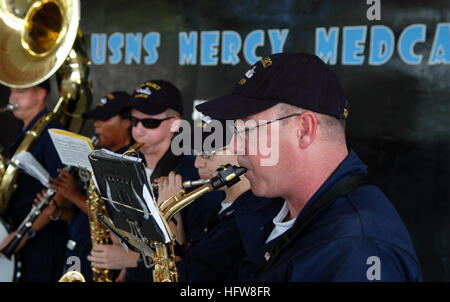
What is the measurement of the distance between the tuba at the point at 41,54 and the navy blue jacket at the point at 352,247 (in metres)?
2.55

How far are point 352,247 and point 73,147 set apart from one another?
72.7 inches

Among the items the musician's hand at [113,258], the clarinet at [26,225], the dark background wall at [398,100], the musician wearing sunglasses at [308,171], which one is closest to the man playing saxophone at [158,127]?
the musician's hand at [113,258]

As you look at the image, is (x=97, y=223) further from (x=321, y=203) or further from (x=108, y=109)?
(x=321, y=203)

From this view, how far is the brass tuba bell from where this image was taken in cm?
346

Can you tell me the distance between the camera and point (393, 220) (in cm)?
143

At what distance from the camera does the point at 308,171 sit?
1.62 m

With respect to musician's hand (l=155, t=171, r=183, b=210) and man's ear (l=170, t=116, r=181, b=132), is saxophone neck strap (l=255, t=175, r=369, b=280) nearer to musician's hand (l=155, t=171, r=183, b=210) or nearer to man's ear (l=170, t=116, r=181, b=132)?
musician's hand (l=155, t=171, r=183, b=210)

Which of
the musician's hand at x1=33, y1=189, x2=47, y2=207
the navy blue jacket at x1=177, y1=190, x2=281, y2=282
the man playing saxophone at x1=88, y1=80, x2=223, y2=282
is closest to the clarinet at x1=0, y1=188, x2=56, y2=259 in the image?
the musician's hand at x1=33, y1=189, x2=47, y2=207

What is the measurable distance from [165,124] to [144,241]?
1610 mm

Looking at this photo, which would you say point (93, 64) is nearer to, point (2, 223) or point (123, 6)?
point (123, 6)

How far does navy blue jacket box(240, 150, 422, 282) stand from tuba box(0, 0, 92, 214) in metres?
2.55

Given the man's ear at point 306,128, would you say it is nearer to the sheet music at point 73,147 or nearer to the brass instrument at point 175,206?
the brass instrument at point 175,206

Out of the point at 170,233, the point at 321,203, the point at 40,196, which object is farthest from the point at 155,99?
the point at 321,203

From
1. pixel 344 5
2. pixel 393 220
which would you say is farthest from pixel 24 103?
pixel 393 220
